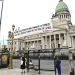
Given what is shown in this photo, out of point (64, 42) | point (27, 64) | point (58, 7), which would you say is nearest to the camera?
point (27, 64)

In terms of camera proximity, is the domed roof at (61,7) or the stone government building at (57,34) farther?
the domed roof at (61,7)

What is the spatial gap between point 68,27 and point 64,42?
27.8 ft

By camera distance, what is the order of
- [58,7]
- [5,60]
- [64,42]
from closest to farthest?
[5,60], [64,42], [58,7]

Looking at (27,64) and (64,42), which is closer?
(27,64)


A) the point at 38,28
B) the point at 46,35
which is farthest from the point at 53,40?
the point at 38,28

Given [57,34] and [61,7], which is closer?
[57,34]

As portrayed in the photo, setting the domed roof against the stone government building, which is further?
the domed roof

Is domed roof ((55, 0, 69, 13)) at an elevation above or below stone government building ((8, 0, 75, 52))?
above

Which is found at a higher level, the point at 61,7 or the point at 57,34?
the point at 61,7

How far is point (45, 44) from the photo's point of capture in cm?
11375

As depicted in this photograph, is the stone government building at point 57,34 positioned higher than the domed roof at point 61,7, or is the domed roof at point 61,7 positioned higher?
the domed roof at point 61,7

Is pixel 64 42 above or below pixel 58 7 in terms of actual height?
below

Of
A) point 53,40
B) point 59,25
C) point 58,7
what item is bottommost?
point 53,40

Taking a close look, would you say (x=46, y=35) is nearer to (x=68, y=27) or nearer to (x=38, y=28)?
(x=68, y=27)
